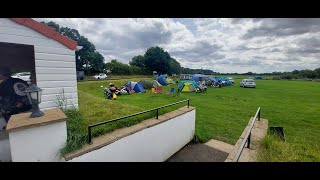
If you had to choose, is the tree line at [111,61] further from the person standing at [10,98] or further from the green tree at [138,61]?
the person standing at [10,98]

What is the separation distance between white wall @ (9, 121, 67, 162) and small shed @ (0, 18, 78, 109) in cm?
148

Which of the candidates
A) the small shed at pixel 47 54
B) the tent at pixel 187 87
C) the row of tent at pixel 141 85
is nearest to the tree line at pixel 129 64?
the row of tent at pixel 141 85

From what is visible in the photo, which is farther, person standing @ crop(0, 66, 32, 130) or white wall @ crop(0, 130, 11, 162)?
person standing @ crop(0, 66, 32, 130)

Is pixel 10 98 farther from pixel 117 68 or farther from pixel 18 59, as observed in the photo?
pixel 117 68

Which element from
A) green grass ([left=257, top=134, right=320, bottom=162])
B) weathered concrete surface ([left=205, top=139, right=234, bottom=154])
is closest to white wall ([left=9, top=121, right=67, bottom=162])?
green grass ([left=257, top=134, right=320, bottom=162])

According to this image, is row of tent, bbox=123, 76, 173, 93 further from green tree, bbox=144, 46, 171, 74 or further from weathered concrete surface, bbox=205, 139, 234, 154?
green tree, bbox=144, 46, 171, 74

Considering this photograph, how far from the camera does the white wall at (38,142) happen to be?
2121 millimetres

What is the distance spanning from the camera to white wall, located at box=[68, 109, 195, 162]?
313 cm

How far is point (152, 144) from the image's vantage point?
4344 millimetres

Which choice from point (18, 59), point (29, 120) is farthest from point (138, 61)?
point (29, 120)

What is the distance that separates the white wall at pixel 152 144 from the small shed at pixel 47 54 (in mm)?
1670
